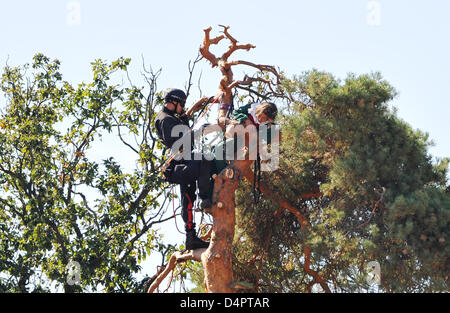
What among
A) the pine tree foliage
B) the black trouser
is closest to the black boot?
the black trouser

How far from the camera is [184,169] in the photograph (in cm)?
780

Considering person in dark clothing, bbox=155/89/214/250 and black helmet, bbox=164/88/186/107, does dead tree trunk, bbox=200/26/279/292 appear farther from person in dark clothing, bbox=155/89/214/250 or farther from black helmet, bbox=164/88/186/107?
black helmet, bbox=164/88/186/107

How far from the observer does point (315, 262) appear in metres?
8.23

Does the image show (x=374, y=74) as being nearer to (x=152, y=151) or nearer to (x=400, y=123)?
(x=400, y=123)

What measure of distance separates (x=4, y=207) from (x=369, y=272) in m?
7.86

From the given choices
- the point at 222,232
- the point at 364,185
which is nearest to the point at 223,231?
the point at 222,232

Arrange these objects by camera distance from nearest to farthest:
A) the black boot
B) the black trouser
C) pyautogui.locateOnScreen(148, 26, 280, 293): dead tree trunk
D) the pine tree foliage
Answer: the pine tree foliage, pyautogui.locateOnScreen(148, 26, 280, 293): dead tree trunk, the black trouser, the black boot

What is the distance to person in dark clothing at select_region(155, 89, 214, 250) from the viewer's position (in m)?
7.80

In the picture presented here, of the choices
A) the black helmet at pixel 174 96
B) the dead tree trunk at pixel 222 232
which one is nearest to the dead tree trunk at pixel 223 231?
the dead tree trunk at pixel 222 232

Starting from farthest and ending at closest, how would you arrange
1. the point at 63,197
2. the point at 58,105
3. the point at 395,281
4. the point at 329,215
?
the point at 58,105 < the point at 63,197 < the point at 329,215 < the point at 395,281

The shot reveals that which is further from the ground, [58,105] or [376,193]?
[58,105]

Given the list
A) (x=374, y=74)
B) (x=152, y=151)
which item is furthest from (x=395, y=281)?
(x=152, y=151)

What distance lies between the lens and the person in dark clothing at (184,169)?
7.80 m

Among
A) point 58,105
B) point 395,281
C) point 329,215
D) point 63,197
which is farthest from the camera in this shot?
point 58,105
